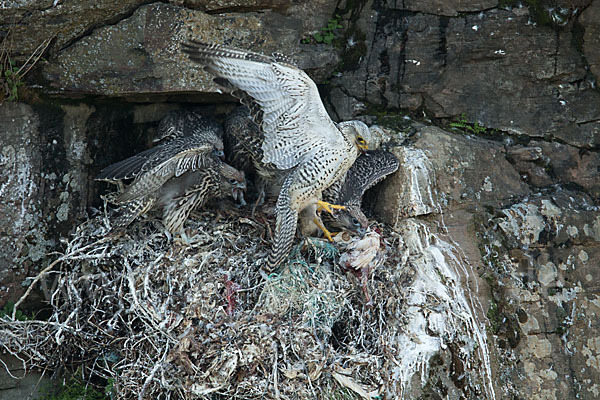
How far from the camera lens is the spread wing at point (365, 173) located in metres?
4.98

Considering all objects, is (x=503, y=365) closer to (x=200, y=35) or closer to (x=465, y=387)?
(x=465, y=387)

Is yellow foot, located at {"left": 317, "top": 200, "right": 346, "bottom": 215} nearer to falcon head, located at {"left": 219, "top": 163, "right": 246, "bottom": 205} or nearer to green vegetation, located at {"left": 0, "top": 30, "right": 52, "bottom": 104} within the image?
falcon head, located at {"left": 219, "top": 163, "right": 246, "bottom": 205}

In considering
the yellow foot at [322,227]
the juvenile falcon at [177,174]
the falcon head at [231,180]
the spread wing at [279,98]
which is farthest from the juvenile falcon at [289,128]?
the juvenile falcon at [177,174]

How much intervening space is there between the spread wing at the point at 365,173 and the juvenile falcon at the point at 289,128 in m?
0.23

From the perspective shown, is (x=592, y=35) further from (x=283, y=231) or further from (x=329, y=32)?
(x=283, y=231)

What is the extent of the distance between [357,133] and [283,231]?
2.97 ft

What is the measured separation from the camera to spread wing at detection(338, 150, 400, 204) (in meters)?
4.98

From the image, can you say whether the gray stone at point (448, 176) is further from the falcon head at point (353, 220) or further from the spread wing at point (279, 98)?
the spread wing at point (279, 98)

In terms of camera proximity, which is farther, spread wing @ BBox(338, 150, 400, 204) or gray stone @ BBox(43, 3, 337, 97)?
spread wing @ BBox(338, 150, 400, 204)

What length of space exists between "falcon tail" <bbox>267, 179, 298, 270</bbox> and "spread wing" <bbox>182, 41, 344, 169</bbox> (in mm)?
331

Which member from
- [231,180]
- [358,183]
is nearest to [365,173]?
[358,183]

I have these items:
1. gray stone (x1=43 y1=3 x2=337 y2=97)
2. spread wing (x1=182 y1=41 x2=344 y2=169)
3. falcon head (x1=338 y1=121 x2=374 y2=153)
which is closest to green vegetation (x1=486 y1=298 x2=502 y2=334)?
falcon head (x1=338 y1=121 x2=374 y2=153)

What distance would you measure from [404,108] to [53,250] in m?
2.86

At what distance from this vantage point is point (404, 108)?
5332 mm
